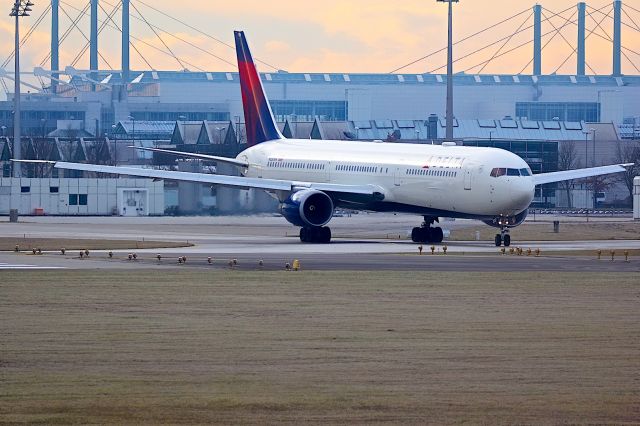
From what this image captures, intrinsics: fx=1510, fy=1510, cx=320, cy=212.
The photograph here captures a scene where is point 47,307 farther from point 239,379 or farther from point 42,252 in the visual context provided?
point 42,252

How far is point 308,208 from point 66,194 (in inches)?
1415

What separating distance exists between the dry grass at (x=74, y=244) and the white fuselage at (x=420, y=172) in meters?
9.51

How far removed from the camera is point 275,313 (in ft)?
99.5

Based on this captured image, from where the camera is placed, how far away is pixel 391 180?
6147 centimetres

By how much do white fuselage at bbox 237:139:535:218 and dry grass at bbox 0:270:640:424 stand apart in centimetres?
1962

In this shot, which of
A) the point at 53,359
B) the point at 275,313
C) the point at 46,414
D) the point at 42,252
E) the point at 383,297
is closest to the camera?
the point at 46,414

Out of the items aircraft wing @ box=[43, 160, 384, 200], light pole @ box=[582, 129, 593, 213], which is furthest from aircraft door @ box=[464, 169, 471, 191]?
light pole @ box=[582, 129, 593, 213]

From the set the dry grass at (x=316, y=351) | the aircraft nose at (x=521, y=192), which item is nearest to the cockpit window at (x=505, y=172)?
the aircraft nose at (x=521, y=192)

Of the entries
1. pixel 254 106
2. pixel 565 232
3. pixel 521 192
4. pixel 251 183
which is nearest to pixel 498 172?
pixel 521 192

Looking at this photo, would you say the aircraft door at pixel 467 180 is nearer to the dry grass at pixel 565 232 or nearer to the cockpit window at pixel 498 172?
the cockpit window at pixel 498 172

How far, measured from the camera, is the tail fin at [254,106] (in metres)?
72.3

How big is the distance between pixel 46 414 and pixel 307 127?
142588 millimetres

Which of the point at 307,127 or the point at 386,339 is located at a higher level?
the point at 307,127

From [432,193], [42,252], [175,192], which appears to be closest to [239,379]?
[42,252]
